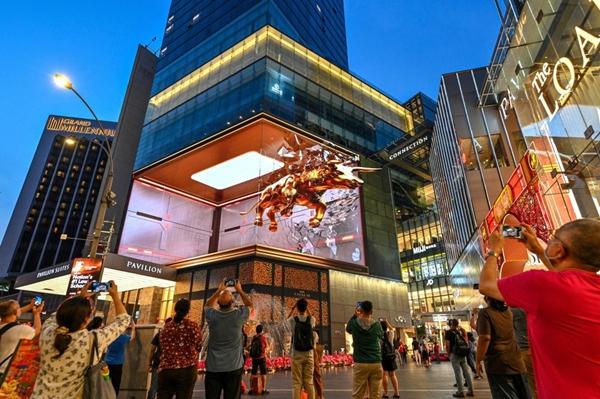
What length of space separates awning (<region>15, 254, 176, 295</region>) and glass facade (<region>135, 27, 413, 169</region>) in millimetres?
9838

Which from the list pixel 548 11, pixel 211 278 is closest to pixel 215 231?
pixel 211 278

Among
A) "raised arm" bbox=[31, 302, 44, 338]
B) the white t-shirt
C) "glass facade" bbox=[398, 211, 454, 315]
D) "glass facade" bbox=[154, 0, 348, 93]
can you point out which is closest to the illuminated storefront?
"glass facade" bbox=[154, 0, 348, 93]

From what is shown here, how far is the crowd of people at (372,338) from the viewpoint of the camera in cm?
168

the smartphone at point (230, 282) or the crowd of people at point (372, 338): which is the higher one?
the smartphone at point (230, 282)

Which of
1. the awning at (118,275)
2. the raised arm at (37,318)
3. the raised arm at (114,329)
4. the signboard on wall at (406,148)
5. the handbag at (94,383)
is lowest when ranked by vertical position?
the handbag at (94,383)

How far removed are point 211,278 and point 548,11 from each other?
23.0m

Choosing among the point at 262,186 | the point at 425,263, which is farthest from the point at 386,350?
the point at 425,263

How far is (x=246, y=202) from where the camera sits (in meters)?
29.9

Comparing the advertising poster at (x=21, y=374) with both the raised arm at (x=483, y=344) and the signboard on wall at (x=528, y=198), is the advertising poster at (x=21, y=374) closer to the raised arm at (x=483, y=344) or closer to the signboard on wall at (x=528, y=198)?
the raised arm at (x=483, y=344)

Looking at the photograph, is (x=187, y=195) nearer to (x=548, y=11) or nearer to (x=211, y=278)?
(x=211, y=278)

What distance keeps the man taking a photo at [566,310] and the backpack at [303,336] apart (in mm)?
4375

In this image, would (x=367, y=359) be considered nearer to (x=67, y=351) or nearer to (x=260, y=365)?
(x=67, y=351)

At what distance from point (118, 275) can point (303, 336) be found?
74.2 feet

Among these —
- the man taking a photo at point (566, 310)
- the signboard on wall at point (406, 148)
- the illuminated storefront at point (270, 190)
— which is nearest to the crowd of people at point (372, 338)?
the man taking a photo at point (566, 310)
